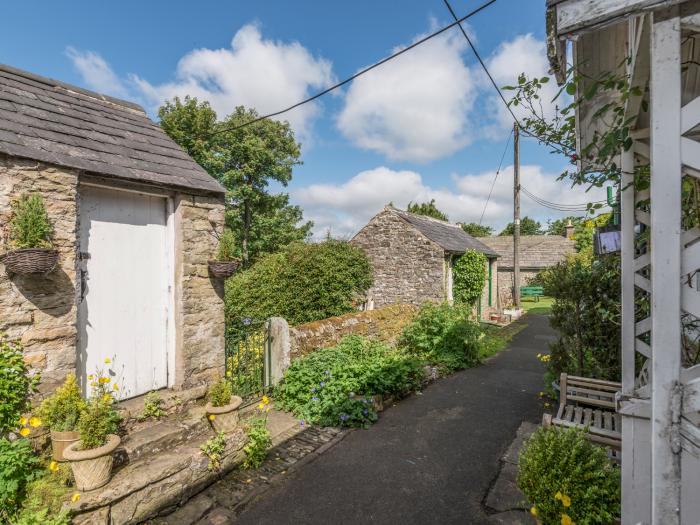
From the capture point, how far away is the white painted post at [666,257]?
5.32ft

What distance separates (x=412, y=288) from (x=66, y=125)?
11531mm

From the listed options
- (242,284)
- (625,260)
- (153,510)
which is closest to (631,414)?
(625,260)

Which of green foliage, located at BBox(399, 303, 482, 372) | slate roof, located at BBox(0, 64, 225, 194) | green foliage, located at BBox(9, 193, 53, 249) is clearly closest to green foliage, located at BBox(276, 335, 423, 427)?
green foliage, located at BBox(399, 303, 482, 372)

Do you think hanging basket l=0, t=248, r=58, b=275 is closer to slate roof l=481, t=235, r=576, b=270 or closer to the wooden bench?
the wooden bench

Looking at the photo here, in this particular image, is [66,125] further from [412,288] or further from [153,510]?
[412,288]

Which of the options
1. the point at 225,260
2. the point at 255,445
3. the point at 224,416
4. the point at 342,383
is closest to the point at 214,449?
the point at 224,416

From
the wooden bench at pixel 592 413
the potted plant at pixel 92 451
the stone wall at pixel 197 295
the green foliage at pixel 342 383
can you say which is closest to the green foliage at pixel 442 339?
the green foliage at pixel 342 383

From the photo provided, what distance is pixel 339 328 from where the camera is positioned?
797cm

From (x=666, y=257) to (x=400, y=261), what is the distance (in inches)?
497

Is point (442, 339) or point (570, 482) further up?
point (570, 482)

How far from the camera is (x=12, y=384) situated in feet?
10.8

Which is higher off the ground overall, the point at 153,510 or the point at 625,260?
the point at 625,260

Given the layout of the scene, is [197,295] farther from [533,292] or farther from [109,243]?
[533,292]

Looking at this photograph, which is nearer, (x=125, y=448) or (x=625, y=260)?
(x=625, y=260)
